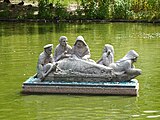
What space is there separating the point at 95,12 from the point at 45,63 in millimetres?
23747

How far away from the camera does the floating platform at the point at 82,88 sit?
1416cm

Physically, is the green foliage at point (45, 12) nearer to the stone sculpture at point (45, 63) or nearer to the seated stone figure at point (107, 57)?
the stone sculpture at point (45, 63)

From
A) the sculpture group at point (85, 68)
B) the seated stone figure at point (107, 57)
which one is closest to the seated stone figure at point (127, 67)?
the sculpture group at point (85, 68)

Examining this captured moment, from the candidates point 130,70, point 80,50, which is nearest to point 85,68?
point 80,50

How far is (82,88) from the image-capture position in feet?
47.2

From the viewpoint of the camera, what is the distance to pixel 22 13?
4038 centimetres

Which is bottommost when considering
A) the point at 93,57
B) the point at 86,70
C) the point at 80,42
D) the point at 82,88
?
the point at 93,57

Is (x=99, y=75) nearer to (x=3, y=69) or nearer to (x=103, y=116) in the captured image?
(x=103, y=116)

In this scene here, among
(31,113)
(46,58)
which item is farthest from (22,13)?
(31,113)

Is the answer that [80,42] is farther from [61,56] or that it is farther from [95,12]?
[95,12]

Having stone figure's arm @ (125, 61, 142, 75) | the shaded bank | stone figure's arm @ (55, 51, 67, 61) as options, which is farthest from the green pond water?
the shaded bank

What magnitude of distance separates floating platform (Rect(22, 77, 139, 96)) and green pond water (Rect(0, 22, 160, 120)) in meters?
0.18

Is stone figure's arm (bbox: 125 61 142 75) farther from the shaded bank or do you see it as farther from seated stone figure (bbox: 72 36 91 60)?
the shaded bank

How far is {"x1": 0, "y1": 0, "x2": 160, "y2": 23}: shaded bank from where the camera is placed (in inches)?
1481
